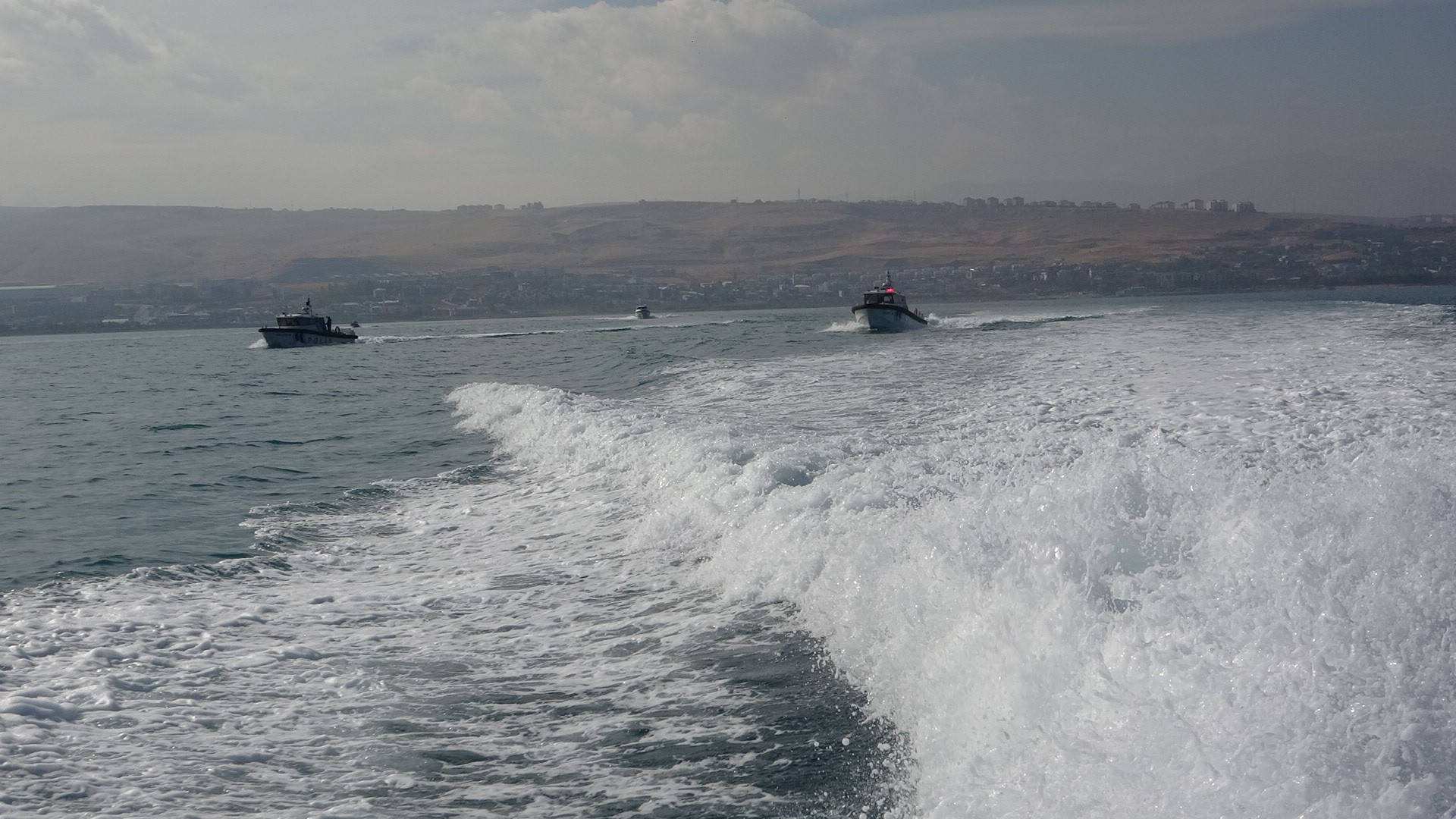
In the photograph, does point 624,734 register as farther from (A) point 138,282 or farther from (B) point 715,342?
(A) point 138,282

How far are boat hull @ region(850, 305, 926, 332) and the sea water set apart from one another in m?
40.9

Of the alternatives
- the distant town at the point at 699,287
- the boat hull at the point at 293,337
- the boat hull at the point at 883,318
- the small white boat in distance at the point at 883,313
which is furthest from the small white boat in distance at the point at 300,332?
the distant town at the point at 699,287

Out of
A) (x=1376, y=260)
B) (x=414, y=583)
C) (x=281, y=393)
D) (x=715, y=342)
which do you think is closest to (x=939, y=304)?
(x=1376, y=260)

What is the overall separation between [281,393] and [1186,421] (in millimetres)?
28197

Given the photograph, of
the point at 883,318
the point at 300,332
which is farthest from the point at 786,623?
the point at 300,332

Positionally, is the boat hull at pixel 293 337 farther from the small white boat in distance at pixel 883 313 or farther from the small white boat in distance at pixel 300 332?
the small white boat in distance at pixel 883 313

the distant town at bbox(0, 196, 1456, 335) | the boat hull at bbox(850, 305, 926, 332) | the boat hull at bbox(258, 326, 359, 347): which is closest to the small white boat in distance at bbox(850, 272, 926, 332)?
the boat hull at bbox(850, 305, 926, 332)

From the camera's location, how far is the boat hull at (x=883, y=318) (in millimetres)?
57312

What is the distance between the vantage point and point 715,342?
48.2 m

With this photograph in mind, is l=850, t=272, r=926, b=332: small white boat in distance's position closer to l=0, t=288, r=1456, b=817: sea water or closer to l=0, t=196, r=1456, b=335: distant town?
l=0, t=288, r=1456, b=817: sea water

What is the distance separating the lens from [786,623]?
314 inches

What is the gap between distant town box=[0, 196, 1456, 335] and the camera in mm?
109562

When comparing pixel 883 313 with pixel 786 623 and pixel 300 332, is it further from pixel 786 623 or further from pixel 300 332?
pixel 786 623

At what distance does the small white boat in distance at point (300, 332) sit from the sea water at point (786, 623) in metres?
54.8
